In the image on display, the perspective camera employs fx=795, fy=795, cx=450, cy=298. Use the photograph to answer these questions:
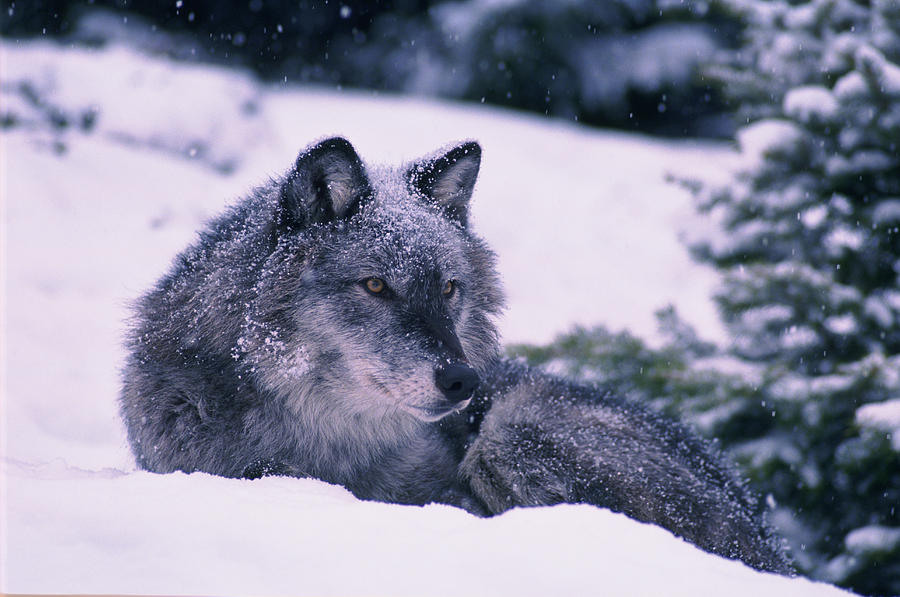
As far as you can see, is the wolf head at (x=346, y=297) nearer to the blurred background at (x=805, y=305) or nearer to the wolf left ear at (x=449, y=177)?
the wolf left ear at (x=449, y=177)

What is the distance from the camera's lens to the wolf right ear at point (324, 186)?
344 centimetres

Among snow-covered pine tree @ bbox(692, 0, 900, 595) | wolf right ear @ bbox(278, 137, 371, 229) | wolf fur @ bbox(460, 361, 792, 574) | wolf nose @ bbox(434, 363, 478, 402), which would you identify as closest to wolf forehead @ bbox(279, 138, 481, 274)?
wolf right ear @ bbox(278, 137, 371, 229)

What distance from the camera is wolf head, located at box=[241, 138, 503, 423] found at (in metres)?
3.39

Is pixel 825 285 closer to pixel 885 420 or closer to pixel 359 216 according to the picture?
pixel 885 420

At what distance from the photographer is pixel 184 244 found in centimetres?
855

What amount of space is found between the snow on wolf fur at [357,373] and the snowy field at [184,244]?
450mm

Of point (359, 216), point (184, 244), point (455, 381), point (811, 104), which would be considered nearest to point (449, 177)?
point (359, 216)

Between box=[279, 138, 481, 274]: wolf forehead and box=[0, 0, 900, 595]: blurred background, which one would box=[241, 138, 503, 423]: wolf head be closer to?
box=[279, 138, 481, 274]: wolf forehead

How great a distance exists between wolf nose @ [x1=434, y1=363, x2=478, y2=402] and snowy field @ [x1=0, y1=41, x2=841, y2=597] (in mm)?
442

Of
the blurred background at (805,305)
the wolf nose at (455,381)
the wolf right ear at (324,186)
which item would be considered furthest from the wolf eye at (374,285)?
the blurred background at (805,305)

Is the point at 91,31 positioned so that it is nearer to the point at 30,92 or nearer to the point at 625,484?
the point at 30,92

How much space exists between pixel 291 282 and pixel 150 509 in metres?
1.37

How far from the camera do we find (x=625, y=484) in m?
3.68

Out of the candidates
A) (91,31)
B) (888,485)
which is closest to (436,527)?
(888,485)
